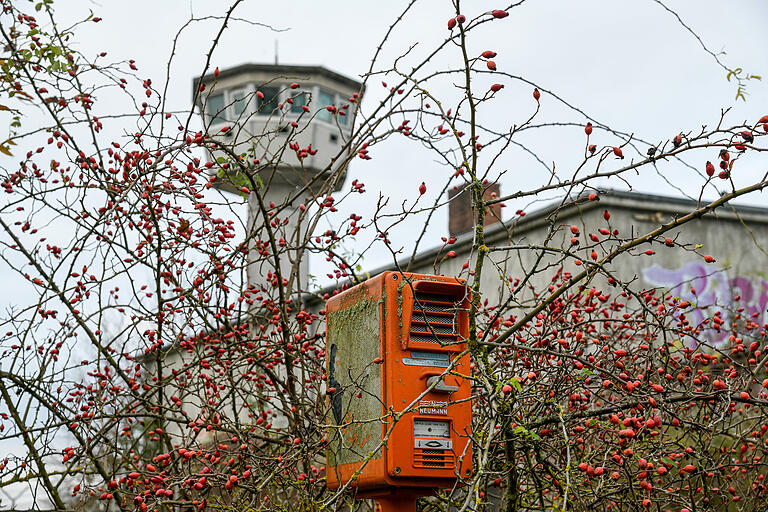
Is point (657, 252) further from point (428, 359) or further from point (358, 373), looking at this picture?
point (428, 359)

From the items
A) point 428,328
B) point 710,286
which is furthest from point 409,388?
point 710,286

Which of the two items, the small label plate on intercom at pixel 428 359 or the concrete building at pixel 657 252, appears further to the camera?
the concrete building at pixel 657 252

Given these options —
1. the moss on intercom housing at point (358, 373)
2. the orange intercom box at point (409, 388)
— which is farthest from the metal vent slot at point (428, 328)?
the moss on intercom housing at point (358, 373)

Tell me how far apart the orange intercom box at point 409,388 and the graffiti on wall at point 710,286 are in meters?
8.08

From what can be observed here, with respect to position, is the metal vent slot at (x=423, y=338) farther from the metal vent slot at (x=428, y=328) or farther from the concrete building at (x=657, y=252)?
the concrete building at (x=657, y=252)

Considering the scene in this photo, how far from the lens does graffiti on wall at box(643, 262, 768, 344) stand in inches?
448

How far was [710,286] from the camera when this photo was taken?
11812 mm

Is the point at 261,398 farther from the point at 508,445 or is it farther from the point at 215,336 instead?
the point at 508,445

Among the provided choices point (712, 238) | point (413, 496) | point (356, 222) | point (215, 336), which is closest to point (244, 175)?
point (356, 222)

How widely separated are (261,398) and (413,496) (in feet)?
7.00

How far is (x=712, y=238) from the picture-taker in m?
11.8

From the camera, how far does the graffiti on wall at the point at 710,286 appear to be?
37.3 feet

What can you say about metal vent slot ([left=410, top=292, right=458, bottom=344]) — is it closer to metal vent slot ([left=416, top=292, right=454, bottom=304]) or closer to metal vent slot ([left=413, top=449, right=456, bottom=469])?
metal vent slot ([left=416, top=292, right=454, bottom=304])

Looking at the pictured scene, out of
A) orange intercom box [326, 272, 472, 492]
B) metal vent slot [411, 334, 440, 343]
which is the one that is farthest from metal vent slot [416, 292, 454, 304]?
metal vent slot [411, 334, 440, 343]
